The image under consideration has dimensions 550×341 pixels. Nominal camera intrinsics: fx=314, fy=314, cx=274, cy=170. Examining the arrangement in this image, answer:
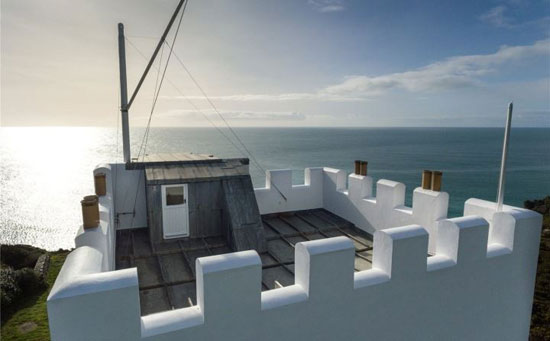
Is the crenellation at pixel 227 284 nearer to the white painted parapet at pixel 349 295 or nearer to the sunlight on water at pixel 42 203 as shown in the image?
the white painted parapet at pixel 349 295

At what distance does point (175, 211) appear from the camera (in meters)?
7.65

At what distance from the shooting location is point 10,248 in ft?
73.7

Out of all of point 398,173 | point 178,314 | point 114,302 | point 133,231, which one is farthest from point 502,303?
point 398,173

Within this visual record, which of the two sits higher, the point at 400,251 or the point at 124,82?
the point at 124,82

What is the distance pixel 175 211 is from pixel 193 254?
1260mm

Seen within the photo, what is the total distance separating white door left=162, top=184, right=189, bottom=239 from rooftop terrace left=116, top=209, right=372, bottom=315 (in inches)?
10.1

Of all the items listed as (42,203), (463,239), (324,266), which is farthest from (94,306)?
(42,203)

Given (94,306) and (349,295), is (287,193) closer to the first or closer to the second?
(349,295)

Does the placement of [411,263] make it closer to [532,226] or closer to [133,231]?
[532,226]

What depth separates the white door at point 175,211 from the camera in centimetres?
754

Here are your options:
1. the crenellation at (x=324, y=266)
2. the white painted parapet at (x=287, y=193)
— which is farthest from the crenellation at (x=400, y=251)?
the white painted parapet at (x=287, y=193)

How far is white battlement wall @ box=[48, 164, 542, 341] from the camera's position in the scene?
3314mm

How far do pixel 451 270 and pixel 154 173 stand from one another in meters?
6.66

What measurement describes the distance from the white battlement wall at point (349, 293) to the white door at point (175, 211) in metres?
3.22
